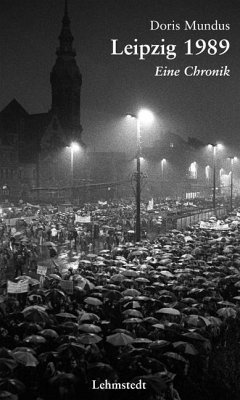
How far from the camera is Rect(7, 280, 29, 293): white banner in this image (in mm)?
12703

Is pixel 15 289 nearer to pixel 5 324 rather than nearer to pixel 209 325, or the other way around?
pixel 5 324

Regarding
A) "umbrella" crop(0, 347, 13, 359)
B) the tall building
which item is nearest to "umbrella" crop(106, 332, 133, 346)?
"umbrella" crop(0, 347, 13, 359)

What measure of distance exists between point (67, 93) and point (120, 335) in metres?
83.4

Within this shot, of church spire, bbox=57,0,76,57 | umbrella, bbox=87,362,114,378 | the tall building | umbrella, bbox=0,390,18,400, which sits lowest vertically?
umbrella, bbox=87,362,114,378

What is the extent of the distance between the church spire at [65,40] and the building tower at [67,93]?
0.69 meters

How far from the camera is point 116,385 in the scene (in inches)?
309

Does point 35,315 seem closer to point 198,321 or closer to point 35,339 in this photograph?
point 35,339

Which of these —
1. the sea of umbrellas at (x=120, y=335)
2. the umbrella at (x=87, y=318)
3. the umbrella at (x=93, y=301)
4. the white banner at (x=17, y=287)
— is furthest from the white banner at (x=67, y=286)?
the umbrella at (x=87, y=318)

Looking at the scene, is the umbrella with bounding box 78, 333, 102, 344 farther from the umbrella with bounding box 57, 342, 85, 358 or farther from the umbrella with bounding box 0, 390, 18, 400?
the umbrella with bounding box 0, 390, 18, 400

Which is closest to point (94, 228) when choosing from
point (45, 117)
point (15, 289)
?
point (15, 289)

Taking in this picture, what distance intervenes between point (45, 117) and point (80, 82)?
1551 cm

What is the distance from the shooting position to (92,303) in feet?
39.2

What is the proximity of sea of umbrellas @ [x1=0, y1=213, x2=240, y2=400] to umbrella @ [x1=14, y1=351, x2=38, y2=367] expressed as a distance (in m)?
0.02

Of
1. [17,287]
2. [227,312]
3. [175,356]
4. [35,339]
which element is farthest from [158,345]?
[17,287]
